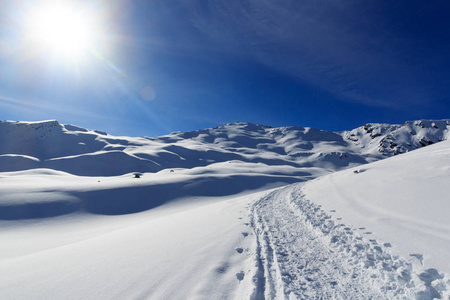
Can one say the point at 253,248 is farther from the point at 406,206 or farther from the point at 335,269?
the point at 406,206

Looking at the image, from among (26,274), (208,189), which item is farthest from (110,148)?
(26,274)

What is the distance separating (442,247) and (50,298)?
28.9 feet

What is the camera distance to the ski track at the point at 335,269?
13.7 ft

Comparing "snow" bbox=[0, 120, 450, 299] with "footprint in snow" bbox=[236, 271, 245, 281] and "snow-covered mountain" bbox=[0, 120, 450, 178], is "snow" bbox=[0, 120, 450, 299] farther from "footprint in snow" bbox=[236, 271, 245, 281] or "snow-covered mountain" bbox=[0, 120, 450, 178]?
"snow-covered mountain" bbox=[0, 120, 450, 178]

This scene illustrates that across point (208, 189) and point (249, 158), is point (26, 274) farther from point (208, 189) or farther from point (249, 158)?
point (249, 158)

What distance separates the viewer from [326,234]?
7.39 metres

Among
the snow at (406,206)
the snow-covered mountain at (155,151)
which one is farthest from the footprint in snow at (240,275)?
the snow-covered mountain at (155,151)

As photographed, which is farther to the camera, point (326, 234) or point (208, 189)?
point (208, 189)

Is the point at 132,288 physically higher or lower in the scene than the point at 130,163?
lower

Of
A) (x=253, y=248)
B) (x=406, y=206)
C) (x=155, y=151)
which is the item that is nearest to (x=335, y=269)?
(x=253, y=248)

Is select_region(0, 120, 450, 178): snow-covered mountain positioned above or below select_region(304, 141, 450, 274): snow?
above

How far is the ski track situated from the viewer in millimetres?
4184

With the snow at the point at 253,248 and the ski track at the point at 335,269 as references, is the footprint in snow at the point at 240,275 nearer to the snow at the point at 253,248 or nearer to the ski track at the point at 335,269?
the snow at the point at 253,248

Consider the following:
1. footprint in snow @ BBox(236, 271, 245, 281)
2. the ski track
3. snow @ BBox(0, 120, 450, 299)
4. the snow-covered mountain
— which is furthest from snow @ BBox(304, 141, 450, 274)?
the snow-covered mountain
